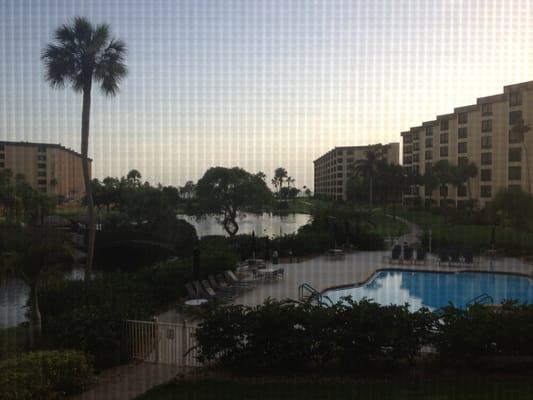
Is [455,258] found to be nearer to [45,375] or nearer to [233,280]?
[233,280]

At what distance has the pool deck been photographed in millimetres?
5492

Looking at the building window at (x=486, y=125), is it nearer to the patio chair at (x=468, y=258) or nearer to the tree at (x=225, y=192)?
the tree at (x=225, y=192)

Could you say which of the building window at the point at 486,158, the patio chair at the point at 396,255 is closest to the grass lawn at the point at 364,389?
the patio chair at the point at 396,255

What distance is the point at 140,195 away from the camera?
12.5 m

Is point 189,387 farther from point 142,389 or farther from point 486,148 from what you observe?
point 486,148

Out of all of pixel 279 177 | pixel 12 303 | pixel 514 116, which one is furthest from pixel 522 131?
pixel 279 177

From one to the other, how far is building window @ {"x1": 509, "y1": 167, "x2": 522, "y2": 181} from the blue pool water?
31.0 feet

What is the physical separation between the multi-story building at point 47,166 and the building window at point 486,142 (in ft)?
51.7

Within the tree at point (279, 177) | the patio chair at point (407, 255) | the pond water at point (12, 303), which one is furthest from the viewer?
the tree at point (279, 177)

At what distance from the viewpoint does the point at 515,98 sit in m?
14.5

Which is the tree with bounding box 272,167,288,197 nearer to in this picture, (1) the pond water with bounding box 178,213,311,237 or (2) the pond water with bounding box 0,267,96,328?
(1) the pond water with bounding box 178,213,311,237

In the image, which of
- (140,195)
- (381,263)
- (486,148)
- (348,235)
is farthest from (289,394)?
(486,148)

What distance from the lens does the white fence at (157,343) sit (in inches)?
112

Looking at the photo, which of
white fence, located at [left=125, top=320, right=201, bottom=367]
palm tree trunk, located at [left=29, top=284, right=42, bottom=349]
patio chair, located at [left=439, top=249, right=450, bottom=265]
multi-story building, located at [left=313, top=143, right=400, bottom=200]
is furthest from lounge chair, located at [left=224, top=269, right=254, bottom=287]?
multi-story building, located at [left=313, top=143, right=400, bottom=200]
